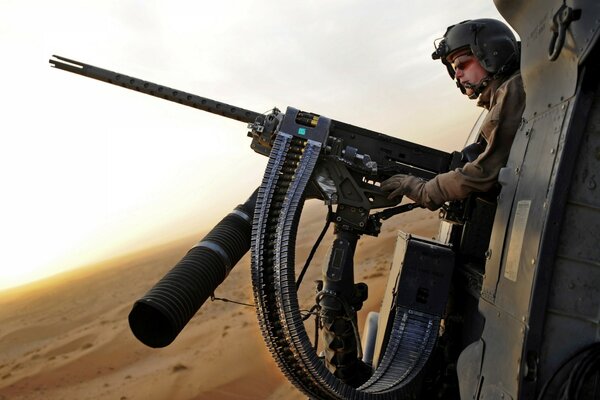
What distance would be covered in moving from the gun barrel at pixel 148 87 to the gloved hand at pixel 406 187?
2079mm

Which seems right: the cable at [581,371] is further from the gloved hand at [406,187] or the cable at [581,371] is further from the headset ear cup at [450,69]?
the headset ear cup at [450,69]

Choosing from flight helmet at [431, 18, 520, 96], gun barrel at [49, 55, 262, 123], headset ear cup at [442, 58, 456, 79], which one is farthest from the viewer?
gun barrel at [49, 55, 262, 123]

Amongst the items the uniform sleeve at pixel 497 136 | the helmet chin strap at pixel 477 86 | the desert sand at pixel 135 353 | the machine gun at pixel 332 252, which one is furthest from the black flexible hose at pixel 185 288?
the desert sand at pixel 135 353

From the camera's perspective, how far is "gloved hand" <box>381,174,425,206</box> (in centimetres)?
456

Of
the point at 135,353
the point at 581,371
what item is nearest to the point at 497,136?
the point at 581,371

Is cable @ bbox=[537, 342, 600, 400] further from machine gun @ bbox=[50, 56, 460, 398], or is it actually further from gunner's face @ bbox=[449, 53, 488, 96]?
gunner's face @ bbox=[449, 53, 488, 96]

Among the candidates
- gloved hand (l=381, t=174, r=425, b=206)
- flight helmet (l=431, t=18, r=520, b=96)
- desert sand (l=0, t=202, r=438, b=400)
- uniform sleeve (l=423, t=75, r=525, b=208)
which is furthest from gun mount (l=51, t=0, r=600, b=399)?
desert sand (l=0, t=202, r=438, b=400)

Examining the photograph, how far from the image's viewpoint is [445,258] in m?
4.66

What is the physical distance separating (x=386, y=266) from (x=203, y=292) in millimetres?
12811

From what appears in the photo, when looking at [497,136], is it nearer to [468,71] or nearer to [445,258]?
[468,71]

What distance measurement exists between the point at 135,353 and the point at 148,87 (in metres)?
8.20

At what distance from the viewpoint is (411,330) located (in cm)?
463

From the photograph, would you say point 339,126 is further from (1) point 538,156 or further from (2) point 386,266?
(2) point 386,266

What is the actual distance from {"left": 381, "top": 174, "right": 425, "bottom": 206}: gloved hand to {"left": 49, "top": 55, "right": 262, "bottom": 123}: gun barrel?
2.08 meters
